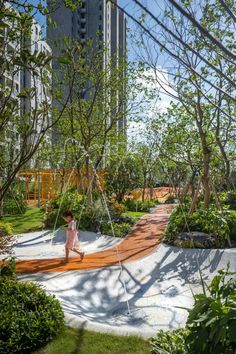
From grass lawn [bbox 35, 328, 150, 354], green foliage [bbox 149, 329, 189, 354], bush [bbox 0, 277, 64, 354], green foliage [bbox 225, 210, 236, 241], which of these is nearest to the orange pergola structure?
green foliage [bbox 225, 210, 236, 241]

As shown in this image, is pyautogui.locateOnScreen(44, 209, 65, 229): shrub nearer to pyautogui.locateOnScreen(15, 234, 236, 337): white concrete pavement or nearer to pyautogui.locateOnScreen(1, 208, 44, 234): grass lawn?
pyautogui.locateOnScreen(1, 208, 44, 234): grass lawn

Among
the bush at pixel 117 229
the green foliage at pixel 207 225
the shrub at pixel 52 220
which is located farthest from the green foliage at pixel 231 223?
the shrub at pixel 52 220

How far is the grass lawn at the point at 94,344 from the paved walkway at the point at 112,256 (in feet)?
11.9

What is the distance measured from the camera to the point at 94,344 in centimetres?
459

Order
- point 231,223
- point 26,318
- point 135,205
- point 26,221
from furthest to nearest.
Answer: point 135,205, point 26,221, point 231,223, point 26,318

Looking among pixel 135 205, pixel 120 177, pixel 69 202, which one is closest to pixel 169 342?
pixel 69 202

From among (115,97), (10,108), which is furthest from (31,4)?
(115,97)

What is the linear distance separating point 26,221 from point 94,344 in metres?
11.7

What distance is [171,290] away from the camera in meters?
7.50

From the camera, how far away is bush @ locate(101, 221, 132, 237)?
1278 cm

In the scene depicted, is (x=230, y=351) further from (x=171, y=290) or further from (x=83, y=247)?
(x=83, y=247)

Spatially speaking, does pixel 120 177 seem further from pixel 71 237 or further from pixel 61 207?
pixel 71 237

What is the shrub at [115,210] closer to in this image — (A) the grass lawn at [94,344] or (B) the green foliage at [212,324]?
(A) the grass lawn at [94,344]

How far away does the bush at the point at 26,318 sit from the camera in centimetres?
436
